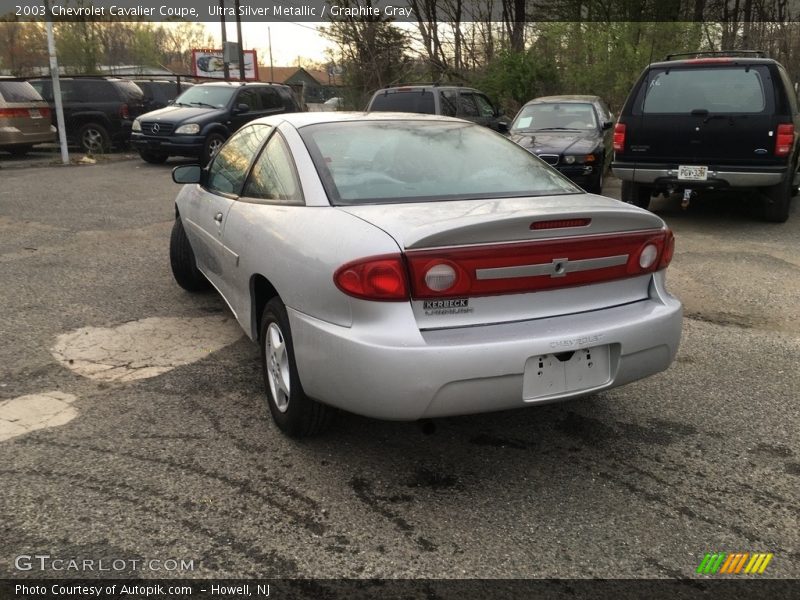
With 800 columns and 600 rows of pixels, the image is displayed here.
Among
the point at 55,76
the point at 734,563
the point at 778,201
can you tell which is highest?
the point at 55,76

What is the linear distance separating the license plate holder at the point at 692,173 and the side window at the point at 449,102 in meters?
4.38

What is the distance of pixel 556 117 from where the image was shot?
11086 millimetres

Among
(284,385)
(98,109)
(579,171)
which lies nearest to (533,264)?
(284,385)

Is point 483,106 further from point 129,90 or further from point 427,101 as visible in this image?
point 129,90

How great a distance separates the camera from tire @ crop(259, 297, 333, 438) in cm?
306

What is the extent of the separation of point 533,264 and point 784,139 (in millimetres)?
6056

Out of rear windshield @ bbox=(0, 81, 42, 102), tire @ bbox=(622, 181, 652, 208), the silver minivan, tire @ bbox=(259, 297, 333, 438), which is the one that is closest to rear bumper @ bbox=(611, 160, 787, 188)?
tire @ bbox=(622, 181, 652, 208)

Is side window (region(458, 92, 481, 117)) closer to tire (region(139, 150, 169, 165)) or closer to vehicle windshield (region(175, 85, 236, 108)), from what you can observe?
vehicle windshield (region(175, 85, 236, 108))

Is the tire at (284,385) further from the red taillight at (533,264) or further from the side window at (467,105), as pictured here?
the side window at (467,105)

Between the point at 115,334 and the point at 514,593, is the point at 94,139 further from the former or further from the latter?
the point at 514,593

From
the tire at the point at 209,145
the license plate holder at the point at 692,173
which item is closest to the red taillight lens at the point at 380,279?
the license plate holder at the point at 692,173

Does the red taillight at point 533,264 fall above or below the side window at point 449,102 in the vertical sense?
below

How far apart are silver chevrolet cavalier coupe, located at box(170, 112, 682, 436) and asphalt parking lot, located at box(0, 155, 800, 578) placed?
1.29 feet

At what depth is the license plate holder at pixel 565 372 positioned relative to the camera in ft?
8.91
